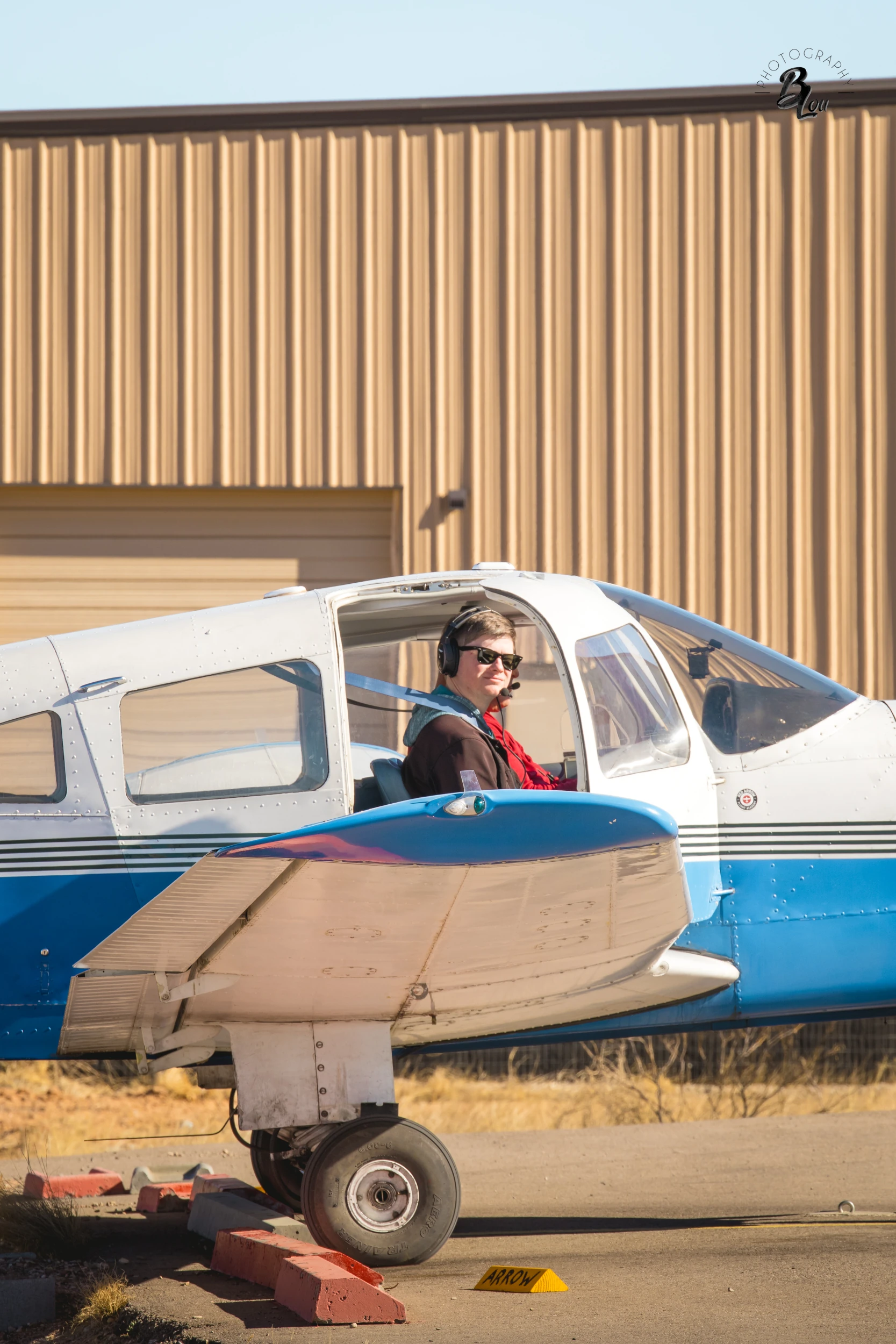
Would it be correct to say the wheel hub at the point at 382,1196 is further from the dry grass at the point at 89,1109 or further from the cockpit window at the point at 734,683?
the dry grass at the point at 89,1109

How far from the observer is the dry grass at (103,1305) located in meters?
4.43

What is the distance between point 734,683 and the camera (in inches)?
219

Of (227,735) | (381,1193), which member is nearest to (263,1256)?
(381,1193)

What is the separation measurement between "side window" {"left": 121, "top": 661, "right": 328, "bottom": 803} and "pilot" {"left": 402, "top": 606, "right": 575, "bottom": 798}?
401 mm

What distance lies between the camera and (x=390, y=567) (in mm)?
11164

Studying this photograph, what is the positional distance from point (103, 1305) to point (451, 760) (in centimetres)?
221

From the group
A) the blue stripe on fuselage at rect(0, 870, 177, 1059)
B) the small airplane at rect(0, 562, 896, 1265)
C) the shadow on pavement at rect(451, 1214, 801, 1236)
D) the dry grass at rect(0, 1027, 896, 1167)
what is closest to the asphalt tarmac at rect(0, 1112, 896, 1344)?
the shadow on pavement at rect(451, 1214, 801, 1236)

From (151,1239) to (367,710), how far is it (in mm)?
2540

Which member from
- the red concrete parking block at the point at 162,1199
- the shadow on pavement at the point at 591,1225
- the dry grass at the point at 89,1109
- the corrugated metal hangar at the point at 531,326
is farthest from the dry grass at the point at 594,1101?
the corrugated metal hangar at the point at 531,326

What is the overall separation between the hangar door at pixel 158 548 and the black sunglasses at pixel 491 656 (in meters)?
5.84

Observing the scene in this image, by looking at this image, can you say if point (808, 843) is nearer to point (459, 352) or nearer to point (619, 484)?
point (619, 484)

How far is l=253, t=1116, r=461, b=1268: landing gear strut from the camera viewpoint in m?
4.95

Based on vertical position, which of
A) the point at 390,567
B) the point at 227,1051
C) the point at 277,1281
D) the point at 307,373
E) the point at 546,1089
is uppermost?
the point at 307,373

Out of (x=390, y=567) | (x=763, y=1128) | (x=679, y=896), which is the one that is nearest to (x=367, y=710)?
(x=679, y=896)
